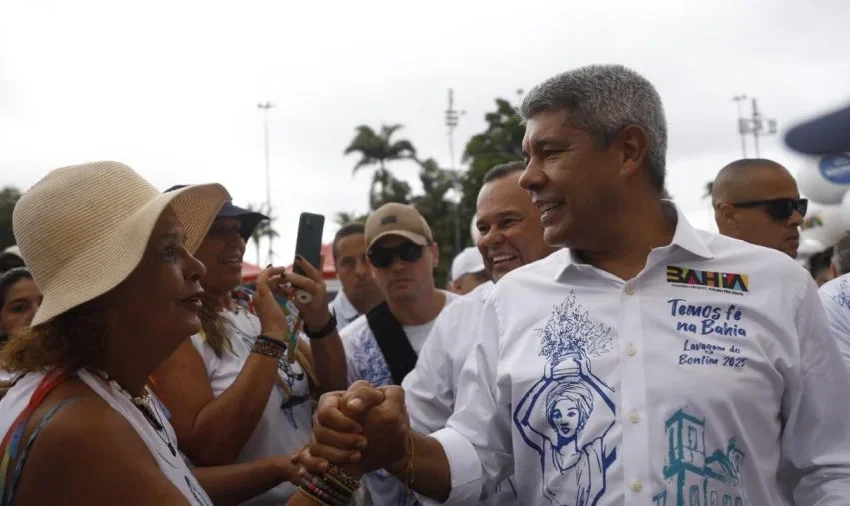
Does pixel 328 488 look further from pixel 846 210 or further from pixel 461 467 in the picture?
pixel 846 210

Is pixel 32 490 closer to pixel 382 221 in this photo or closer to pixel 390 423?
pixel 390 423

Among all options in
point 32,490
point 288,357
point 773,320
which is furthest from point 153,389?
point 773,320

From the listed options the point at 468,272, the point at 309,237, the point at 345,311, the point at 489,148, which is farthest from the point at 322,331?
the point at 489,148

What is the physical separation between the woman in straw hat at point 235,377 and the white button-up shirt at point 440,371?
535 mm

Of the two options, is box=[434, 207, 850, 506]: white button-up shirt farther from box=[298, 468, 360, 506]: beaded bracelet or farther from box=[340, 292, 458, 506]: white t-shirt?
box=[340, 292, 458, 506]: white t-shirt

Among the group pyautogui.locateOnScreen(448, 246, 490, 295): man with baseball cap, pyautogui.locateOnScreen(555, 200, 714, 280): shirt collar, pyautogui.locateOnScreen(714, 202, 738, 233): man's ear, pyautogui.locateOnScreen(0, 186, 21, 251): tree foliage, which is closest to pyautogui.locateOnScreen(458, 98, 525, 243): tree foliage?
pyautogui.locateOnScreen(0, 186, 21, 251): tree foliage

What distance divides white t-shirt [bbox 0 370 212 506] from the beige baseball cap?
222 centimetres

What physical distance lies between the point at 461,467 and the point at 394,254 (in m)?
1.86

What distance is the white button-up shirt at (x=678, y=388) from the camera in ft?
7.28

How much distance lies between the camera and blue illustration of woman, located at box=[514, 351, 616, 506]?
2281 millimetres

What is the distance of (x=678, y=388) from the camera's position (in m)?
2.25

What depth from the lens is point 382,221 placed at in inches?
170

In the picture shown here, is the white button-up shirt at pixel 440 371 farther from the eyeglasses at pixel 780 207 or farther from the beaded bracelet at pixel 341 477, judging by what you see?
the eyeglasses at pixel 780 207

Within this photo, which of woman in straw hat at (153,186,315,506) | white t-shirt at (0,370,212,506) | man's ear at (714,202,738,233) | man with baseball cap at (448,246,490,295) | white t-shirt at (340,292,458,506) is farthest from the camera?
man with baseball cap at (448,246,490,295)
